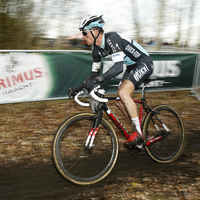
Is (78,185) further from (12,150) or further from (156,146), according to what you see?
(12,150)

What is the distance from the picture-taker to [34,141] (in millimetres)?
5176

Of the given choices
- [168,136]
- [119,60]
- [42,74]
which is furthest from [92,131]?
[42,74]

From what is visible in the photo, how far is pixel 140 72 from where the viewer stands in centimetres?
372

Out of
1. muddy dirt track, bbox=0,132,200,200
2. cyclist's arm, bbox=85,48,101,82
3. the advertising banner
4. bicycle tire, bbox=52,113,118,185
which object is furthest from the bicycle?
the advertising banner

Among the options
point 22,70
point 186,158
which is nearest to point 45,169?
point 186,158

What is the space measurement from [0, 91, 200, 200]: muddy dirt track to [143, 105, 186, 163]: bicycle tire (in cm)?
15

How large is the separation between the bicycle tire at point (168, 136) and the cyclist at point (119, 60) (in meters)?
0.49

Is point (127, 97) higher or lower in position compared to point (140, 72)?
lower

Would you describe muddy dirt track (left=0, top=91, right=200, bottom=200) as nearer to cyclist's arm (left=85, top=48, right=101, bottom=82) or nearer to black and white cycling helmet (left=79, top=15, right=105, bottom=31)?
cyclist's arm (left=85, top=48, right=101, bottom=82)

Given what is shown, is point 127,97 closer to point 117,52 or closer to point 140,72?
point 140,72

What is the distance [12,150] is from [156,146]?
2.77 meters

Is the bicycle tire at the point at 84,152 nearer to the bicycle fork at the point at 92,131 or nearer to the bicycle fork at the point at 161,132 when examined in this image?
the bicycle fork at the point at 92,131

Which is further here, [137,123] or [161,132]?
[161,132]

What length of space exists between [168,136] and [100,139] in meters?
1.29
